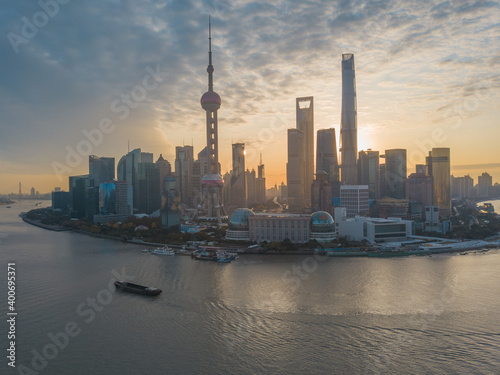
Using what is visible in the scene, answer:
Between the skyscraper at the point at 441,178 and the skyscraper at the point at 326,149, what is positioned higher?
the skyscraper at the point at 326,149

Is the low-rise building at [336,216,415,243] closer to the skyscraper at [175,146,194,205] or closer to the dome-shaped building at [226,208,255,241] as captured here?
the dome-shaped building at [226,208,255,241]

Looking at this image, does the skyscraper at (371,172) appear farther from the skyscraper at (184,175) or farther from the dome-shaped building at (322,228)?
the dome-shaped building at (322,228)

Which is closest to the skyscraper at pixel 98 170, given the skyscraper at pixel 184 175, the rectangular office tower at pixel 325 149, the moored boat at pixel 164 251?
the skyscraper at pixel 184 175

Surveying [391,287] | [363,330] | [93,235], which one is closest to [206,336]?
[363,330]

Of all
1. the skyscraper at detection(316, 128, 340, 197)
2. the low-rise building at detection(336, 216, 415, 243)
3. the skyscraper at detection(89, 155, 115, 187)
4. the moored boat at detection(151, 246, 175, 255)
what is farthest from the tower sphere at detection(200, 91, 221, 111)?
the skyscraper at detection(316, 128, 340, 197)

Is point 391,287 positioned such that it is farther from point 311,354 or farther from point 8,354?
point 8,354

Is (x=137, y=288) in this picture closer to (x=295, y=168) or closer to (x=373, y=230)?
(x=373, y=230)

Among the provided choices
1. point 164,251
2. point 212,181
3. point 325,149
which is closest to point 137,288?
point 164,251

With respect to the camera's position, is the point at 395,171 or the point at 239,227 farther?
the point at 395,171
